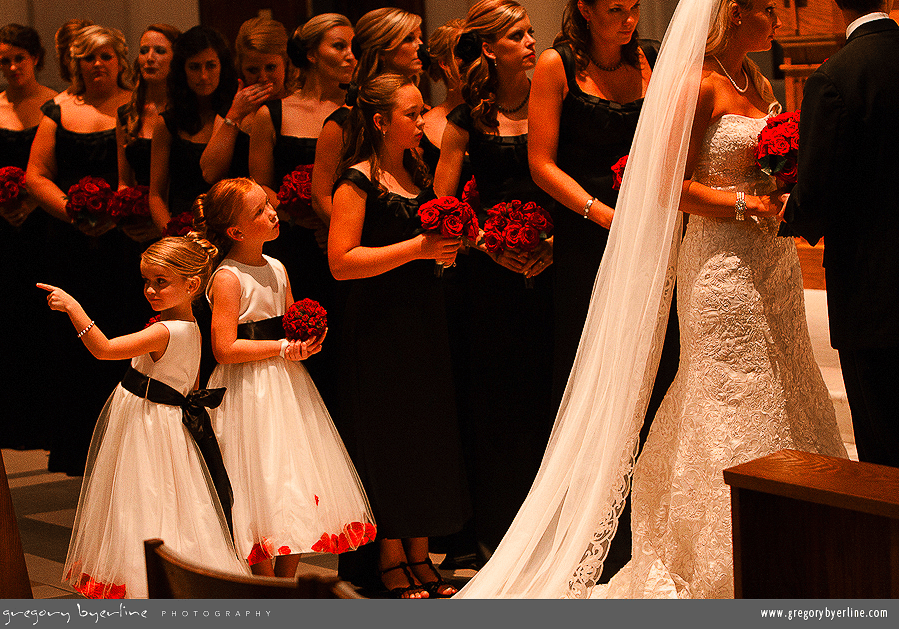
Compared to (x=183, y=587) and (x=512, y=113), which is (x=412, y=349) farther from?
(x=183, y=587)


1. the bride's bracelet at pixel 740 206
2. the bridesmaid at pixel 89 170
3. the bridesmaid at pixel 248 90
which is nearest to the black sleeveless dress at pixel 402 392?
the bride's bracelet at pixel 740 206

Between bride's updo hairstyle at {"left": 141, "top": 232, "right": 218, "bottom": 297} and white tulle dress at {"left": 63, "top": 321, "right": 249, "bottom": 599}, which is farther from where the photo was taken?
bride's updo hairstyle at {"left": 141, "top": 232, "right": 218, "bottom": 297}

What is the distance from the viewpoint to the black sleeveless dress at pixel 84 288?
196 inches

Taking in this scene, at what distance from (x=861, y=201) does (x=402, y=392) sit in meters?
1.50

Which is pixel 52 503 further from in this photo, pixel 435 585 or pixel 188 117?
pixel 435 585

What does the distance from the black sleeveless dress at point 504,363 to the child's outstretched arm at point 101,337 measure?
108cm

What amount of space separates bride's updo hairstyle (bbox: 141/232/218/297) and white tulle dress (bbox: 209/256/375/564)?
0.06 metres

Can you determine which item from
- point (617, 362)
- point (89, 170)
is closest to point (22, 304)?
point (89, 170)

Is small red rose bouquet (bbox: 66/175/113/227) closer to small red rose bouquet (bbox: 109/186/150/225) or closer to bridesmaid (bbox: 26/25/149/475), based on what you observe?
small red rose bouquet (bbox: 109/186/150/225)

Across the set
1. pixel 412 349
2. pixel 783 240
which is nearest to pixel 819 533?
pixel 783 240

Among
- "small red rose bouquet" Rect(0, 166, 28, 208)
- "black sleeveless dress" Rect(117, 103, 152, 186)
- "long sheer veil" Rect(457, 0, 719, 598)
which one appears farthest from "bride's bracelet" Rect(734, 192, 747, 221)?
"small red rose bouquet" Rect(0, 166, 28, 208)

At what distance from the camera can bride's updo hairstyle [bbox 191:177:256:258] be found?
3.38 metres

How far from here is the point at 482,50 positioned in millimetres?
3732

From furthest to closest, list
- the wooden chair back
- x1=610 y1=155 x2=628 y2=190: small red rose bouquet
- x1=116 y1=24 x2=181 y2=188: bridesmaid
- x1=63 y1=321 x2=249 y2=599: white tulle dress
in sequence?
x1=116 y1=24 x2=181 y2=188: bridesmaid
x1=610 y1=155 x2=628 y2=190: small red rose bouquet
x1=63 y1=321 x2=249 y2=599: white tulle dress
the wooden chair back
